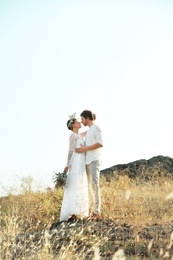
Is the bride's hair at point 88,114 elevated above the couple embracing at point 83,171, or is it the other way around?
the bride's hair at point 88,114

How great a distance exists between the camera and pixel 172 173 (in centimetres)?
1386

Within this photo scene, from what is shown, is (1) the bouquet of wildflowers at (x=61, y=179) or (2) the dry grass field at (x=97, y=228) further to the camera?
(1) the bouquet of wildflowers at (x=61, y=179)

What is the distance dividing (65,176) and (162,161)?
8173mm

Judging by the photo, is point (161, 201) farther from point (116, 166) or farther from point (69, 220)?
point (116, 166)

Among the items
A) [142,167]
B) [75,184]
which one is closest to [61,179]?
[75,184]

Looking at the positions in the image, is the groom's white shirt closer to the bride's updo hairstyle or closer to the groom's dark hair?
the groom's dark hair

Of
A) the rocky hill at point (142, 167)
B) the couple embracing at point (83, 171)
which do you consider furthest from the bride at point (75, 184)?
the rocky hill at point (142, 167)

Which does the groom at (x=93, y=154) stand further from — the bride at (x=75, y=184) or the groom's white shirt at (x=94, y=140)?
the bride at (x=75, y=184)

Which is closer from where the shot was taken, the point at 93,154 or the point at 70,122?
the point at 93,154

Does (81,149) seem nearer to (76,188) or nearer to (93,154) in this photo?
(93,154)

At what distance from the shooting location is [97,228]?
20.4 feet

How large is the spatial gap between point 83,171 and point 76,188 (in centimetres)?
32

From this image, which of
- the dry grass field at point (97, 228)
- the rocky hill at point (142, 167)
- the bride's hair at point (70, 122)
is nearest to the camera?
the dry grass field at point (97, 228)

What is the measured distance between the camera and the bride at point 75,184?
279 inches
